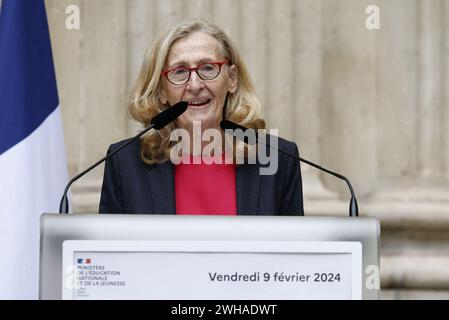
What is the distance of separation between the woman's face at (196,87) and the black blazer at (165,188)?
138mm

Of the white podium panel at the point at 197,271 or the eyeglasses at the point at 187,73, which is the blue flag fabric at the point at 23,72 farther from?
the white podium panel at the point at 197,271

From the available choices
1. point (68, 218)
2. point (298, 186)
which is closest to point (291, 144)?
point (298, 186)

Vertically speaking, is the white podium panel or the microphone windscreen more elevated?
the microphone windscreen

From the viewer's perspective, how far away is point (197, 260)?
1.63m

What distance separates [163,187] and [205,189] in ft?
0.42

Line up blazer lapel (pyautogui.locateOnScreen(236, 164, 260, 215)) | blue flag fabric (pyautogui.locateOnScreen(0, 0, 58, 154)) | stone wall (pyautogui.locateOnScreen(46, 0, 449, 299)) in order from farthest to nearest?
stone wall (pyautogui.locateOnScreen(46, 0, 449, 299)) < blue flag fabric (pyautogui.locateOnScreen(0, 0, 58, 154)) < blazer lapel (pyautogui.locateOnScreen(236, 164, 260, 215))

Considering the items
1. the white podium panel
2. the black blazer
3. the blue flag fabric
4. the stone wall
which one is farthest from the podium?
the stone wall

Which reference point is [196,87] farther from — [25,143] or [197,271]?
[197,271]

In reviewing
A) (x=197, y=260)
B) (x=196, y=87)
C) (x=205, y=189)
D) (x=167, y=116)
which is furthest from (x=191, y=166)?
(x=197, y=260)

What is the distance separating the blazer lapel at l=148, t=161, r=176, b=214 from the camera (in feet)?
7.43

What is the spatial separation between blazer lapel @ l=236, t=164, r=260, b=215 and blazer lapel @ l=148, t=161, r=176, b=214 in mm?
158

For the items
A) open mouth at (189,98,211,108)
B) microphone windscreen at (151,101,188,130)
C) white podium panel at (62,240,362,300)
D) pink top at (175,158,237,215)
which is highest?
open mouth at (189,98,211,108)

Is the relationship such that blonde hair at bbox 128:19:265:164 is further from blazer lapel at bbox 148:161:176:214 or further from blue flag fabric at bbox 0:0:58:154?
blue flag fabric at bbox 0:0:58:154

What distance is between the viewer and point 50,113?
10.1 ft
